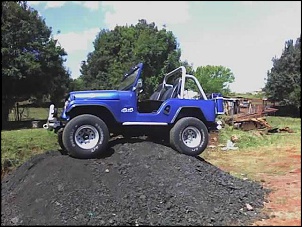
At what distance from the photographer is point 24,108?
1277 cm

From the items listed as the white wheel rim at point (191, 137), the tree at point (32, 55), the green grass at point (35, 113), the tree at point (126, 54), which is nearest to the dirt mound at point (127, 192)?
the white wheel rim at point (191, 137)

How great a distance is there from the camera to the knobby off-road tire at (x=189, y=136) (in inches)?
315

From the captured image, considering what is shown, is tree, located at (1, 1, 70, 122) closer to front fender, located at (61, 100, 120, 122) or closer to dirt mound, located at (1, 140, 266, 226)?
front fender, located at (61, 100, 120, 122)

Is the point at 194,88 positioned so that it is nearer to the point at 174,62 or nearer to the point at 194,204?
the point at 194,204

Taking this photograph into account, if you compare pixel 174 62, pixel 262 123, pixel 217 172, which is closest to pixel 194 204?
pixel 217 172

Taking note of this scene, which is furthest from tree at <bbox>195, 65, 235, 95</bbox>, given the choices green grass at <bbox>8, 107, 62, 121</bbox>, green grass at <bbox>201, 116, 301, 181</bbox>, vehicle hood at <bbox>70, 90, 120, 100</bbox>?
vehicle hood at <bbox>70, 90, 120, 100</bbox>

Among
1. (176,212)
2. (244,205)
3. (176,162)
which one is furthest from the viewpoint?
(176,162)

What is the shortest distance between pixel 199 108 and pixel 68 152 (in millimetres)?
2675

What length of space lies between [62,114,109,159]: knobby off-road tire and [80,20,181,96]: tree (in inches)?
447

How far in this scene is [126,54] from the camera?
25344 millimetres

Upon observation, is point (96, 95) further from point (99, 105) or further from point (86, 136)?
point (86, 136)

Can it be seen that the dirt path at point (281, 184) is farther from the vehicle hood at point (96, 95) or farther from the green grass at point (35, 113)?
the green grass at point (35, 113)

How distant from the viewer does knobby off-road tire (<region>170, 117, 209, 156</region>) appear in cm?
801

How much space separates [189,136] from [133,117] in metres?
1.18
